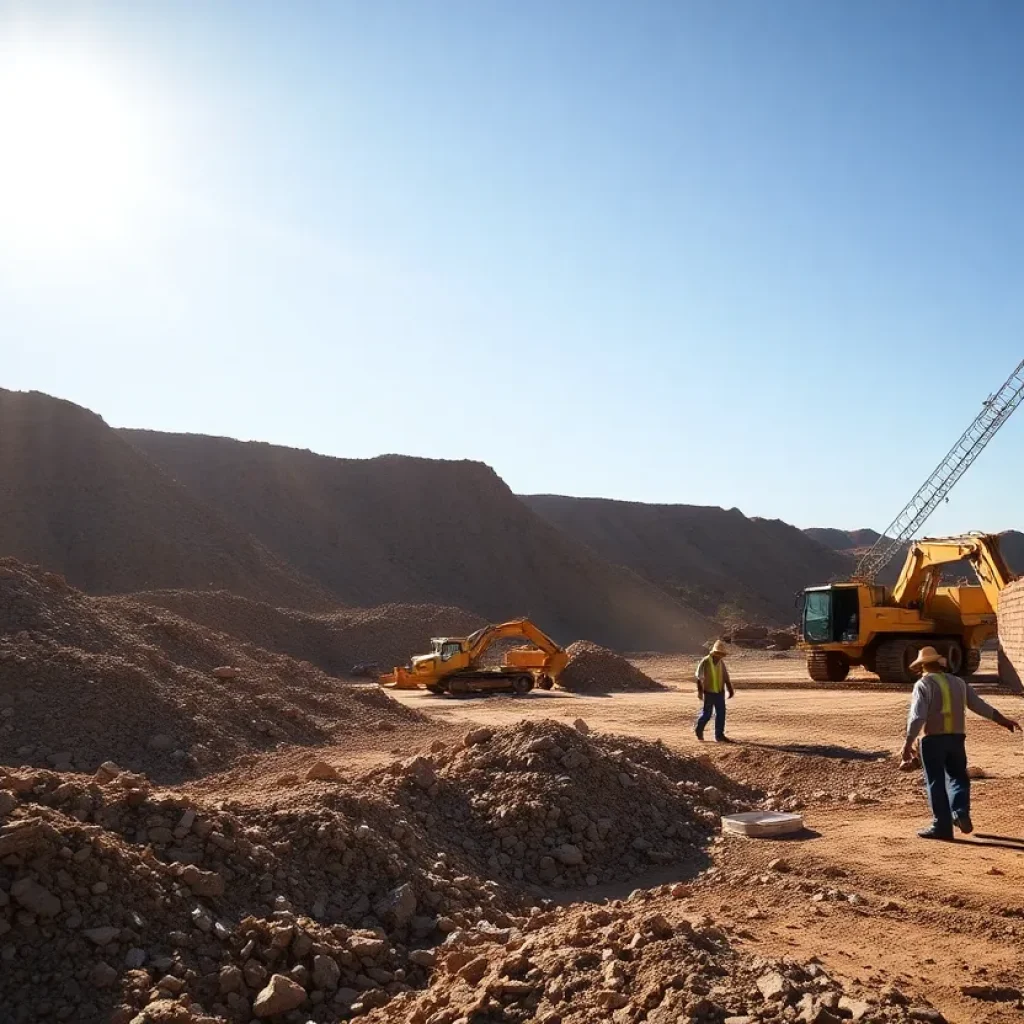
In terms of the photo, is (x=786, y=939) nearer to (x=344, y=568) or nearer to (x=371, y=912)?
(x=371, y=912)

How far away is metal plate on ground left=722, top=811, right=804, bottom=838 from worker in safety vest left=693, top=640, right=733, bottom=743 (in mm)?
4190

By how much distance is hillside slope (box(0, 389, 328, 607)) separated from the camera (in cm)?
3322

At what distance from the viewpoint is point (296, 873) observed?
620 cm

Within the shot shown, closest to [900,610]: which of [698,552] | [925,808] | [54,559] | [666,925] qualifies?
[925,808]

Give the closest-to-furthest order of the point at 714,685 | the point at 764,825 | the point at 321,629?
the point at 764,825
the point at 714,685
the point at 321,629

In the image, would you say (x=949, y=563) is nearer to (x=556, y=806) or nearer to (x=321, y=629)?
(x=556, y=806)

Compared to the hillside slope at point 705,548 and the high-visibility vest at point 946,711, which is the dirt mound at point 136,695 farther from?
the hillside slope at point 705,548

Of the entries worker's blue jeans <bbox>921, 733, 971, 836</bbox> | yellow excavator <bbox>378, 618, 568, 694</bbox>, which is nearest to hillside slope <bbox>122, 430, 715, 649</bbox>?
yellow excavator <bbox>378, 618, 568, 694</bbox>

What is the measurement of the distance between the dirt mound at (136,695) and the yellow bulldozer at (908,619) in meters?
9.60

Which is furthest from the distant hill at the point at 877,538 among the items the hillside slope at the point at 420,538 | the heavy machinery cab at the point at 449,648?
the heavy machinery cab at the point at 449,648

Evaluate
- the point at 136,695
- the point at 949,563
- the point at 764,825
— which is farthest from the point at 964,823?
the point at 949,563

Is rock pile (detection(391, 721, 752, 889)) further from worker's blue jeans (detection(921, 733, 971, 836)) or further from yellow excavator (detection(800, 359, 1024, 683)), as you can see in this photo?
yellow excavator (detection(800, 359, 1024, 683))

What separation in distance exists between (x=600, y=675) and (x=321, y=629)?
857 cm

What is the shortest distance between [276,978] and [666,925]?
1.93 meters
